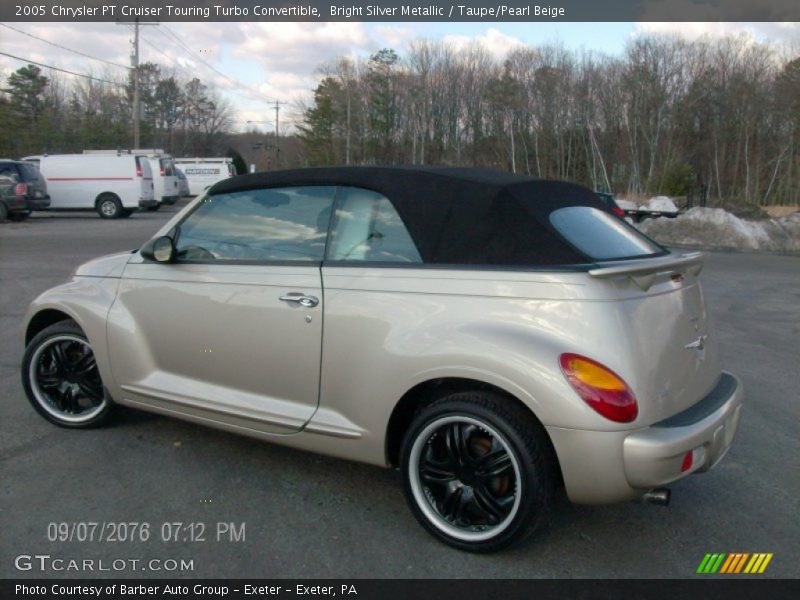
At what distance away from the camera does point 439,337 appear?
3.09m

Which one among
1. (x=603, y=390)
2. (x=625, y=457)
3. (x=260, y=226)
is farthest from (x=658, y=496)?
(x=260, y=226)

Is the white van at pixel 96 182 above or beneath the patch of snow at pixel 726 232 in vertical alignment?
above

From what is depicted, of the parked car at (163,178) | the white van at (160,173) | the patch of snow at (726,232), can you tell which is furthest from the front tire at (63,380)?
the parked car at (163,178)

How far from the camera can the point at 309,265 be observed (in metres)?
3.56

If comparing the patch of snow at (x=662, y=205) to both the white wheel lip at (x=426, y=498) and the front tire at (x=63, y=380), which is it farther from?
the white wheel lip at (x=426, y=498)

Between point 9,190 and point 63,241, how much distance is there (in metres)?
6.03

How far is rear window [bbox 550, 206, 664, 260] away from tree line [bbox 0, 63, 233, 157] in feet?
138

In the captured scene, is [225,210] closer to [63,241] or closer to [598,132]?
[63,241]

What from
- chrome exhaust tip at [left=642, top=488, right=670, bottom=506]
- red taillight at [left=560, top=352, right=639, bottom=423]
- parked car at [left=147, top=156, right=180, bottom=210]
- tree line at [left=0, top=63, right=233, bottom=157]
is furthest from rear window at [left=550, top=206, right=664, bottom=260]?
tree line at [left=0, top=63, right=233, bottom=157]

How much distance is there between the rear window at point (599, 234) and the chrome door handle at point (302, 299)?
1.22 m

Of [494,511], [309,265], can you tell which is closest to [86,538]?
[309,265]

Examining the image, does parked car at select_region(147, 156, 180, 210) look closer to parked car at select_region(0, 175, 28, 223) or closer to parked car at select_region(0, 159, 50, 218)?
parked car at select_region(0, 159, 50, 218)

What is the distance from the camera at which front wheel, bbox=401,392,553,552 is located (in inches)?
115

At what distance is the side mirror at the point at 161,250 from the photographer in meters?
4.00
